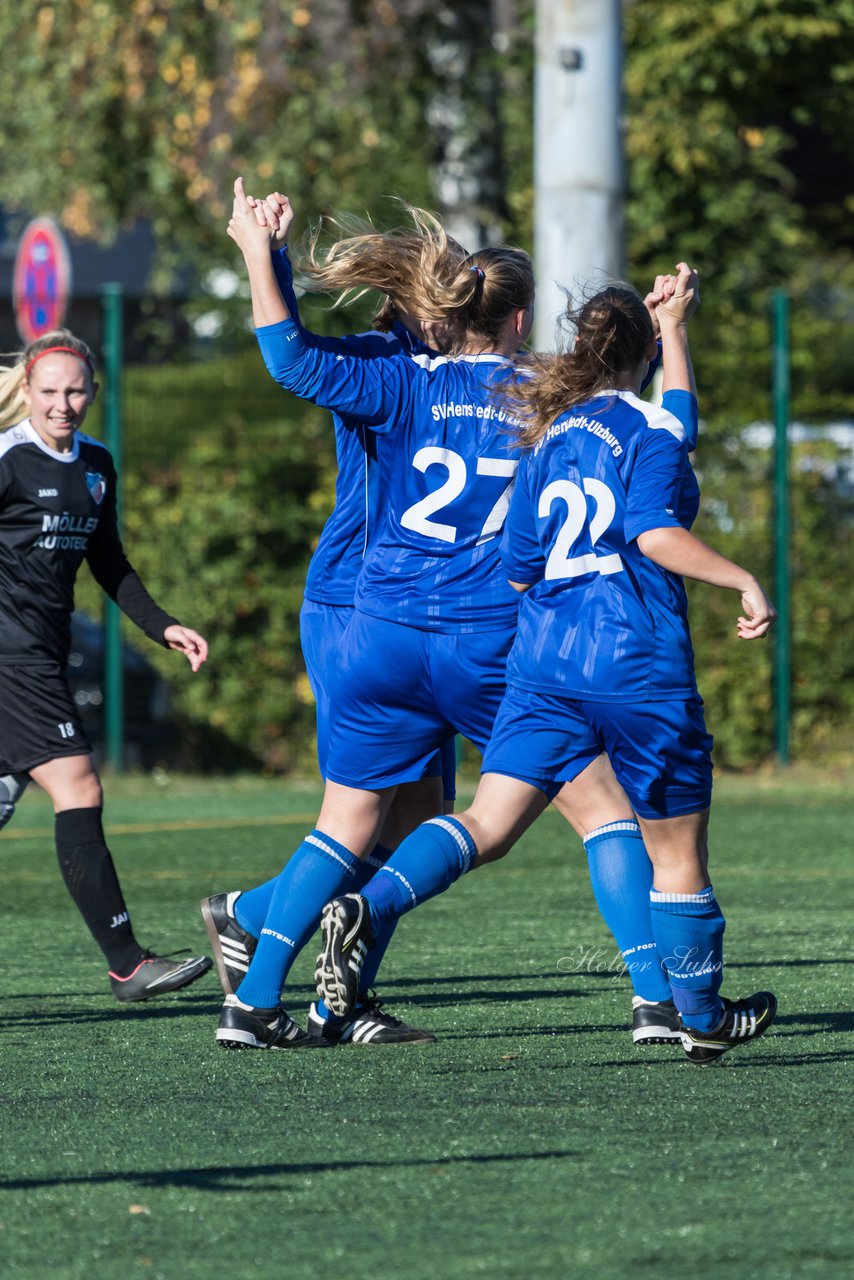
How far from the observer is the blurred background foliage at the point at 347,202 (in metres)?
13.2

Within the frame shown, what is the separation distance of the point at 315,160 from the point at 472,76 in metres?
1.38

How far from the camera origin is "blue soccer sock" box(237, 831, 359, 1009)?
16.7ft

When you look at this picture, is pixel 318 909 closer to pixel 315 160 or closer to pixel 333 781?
pixel 333 781

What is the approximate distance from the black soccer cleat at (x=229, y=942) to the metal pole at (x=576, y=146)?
761 centimetres

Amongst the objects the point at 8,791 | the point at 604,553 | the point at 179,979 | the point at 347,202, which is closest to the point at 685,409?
the point at 604,553

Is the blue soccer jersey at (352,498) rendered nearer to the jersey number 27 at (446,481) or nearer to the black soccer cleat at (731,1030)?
the jersey number 27 at (446,481)

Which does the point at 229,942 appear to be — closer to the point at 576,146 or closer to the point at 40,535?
the point at 40,535

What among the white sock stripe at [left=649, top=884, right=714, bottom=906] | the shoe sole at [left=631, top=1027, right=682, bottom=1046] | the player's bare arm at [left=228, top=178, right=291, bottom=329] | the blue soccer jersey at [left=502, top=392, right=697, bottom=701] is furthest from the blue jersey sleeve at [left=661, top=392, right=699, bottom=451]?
the shoe sole at [left=631, top=1027, right=682, bottom=1046]

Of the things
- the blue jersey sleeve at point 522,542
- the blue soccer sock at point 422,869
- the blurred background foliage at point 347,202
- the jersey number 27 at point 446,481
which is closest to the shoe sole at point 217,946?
the blue soccer sock at point 422,869

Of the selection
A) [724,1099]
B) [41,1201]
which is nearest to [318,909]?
[724,1099]

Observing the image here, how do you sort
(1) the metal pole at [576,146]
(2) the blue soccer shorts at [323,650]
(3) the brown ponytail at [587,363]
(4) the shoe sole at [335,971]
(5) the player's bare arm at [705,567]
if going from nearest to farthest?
1. (5) the player's bare arm at [705,567]
2. (4) the shoe sole at [335,971]
3. (3) the brown ponytail at [587,363]
4. (2) the blue soccer shorts at [323,650]
5. (1) the metal pole at [576,146]

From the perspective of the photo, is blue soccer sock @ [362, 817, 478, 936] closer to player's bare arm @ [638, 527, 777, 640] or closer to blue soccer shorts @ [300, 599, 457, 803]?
blue soccer shorts @ [300, 599, 457, 803]

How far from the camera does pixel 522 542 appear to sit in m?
4.81

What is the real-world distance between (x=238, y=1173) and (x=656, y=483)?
1.69m
